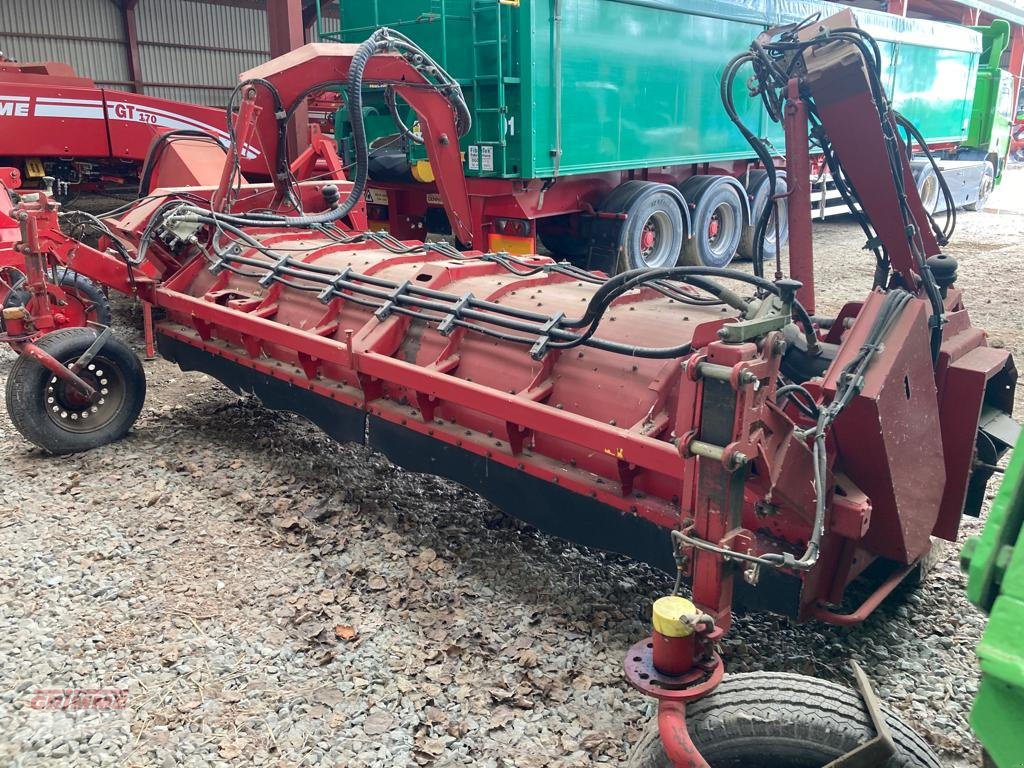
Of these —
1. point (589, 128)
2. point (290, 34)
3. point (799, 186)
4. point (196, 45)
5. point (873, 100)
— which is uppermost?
point (196, 45)

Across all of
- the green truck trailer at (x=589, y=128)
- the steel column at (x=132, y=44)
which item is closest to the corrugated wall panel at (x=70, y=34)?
the steel column at (x=132, y=44)

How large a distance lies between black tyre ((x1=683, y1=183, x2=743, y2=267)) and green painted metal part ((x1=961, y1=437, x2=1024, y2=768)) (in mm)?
7926

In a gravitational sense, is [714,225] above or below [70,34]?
below

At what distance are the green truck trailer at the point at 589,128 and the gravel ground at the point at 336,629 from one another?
3.30 metres

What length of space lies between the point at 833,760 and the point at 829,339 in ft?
5.36

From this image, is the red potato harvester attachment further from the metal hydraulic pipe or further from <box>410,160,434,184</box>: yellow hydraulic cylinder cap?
<box>410,160,434,184</box>: yellow hydraulic cylinder cap

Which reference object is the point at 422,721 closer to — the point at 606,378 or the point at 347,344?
the point at 606,378

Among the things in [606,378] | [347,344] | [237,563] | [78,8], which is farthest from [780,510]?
[78,8]

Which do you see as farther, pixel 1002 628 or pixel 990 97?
pixel 990 97

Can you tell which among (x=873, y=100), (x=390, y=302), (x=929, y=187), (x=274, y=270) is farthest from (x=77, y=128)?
(x=929, y=187)

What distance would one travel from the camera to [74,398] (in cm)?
428

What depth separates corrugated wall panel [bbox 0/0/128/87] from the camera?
15523mm

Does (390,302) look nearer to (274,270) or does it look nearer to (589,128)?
(274,270)

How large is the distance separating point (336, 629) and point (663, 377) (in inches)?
54.1
